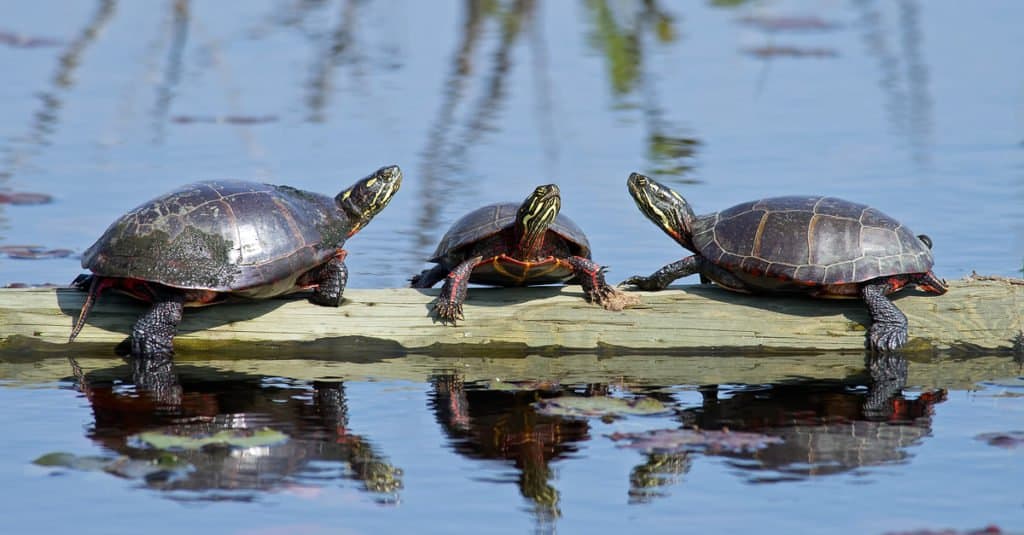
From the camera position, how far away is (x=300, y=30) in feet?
58.5

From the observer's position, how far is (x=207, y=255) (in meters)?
7.59

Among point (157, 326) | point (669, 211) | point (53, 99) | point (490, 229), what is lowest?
Result: point (157, 326)

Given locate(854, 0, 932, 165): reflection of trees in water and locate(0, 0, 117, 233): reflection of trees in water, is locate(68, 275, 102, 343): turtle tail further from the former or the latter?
locate(854, 0, 932, 165): reflection of trees in water

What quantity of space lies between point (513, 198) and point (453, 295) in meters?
3.86

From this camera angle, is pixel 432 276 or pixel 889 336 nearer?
pixel 889 336

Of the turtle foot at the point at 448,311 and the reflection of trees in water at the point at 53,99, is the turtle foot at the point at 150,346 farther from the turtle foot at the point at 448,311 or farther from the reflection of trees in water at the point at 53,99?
the reflection of trees in water at the point at 53,99

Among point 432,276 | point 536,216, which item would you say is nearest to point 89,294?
point 432,276

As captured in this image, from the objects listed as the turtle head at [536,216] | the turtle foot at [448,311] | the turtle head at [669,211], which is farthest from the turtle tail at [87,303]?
the turtle head at [669,211]

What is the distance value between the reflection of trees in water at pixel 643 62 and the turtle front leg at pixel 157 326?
5319 mm

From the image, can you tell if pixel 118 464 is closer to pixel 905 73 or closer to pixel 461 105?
pixel 461 105

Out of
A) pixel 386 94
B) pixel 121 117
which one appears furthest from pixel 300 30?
pixel 121 117

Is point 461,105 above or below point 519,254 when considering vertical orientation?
above

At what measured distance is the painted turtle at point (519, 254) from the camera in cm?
777

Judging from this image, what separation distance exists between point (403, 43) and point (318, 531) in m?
12.2
